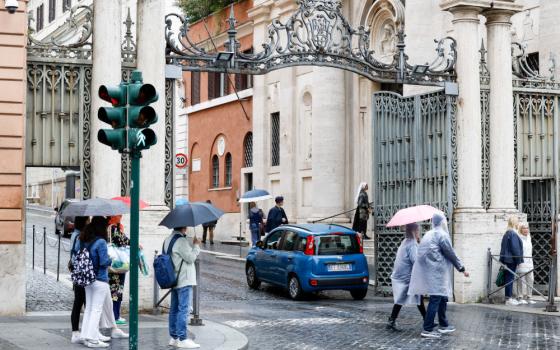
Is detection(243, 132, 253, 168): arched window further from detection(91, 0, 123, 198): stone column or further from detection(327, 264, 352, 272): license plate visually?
detection(91, 0, 123, 198): stone column

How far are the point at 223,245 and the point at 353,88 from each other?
8.96m

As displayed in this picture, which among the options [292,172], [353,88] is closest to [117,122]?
[353,88]

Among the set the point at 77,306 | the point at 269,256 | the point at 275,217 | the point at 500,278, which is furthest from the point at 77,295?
the point at 275,217

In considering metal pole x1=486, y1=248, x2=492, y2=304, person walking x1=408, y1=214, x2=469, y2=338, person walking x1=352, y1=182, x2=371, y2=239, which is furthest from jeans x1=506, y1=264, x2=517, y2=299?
person walking x1=352, y1=182, x2=371, y2=239

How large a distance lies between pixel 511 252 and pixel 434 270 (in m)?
5.54

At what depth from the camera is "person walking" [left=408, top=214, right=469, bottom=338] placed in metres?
14.4

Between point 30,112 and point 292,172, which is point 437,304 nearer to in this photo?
point 30,112

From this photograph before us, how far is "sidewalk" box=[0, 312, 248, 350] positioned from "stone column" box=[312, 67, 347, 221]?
15346 mm

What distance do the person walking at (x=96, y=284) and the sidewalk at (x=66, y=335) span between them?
0.19 metres

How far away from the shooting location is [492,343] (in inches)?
544

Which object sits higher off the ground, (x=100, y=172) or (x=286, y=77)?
(x=286, y=77)

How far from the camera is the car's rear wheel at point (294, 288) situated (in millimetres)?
20058

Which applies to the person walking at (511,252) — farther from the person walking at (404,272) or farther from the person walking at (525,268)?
the person walking at (404,272)

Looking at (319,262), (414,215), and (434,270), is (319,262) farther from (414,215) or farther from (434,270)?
(434,270)
